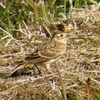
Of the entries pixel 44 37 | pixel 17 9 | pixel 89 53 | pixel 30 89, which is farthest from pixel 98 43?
pixel 17 9

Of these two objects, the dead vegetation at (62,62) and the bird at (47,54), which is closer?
the dead vegetation at (62,62)

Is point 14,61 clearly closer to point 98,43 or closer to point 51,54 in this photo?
point 51,54

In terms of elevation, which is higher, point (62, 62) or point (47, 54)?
Result: point (47, 54)

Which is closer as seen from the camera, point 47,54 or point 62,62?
point 47,54

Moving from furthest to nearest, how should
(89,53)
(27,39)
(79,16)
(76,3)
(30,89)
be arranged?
(76,3) < (79,16) < (27,39) < (89,53) < (30,89)
